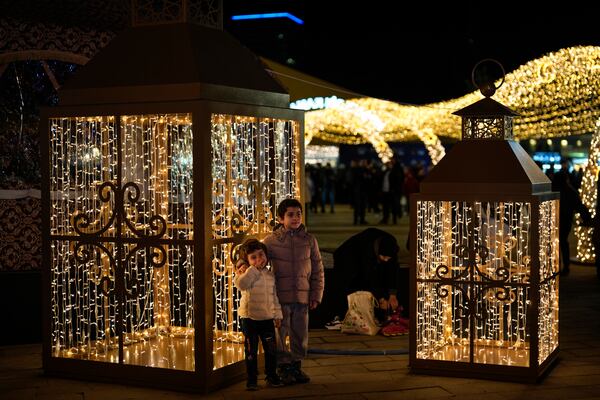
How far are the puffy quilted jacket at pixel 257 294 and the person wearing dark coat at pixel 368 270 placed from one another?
2.13 meters

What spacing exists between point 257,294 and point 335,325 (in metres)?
2.77

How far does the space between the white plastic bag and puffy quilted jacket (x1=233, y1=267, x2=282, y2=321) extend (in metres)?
2.35

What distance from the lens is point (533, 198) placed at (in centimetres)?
659

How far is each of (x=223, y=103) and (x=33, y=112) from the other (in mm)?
4836

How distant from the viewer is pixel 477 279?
271 inches

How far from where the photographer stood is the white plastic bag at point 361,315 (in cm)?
871

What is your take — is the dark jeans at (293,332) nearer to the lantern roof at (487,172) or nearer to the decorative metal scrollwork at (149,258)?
the decorative metal scrollwork at (149,258)

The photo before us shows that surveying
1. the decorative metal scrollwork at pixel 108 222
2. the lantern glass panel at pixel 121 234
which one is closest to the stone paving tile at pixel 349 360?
Answer: the lantern glass panel at pixel 121 234

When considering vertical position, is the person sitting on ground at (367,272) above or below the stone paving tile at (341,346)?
above

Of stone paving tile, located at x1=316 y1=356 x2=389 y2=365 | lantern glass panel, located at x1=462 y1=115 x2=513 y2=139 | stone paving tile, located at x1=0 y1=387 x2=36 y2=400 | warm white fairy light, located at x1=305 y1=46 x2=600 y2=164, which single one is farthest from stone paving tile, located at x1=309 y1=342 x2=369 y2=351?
warm white fairy light, located at x1=305 y1=46 x2=600 y2=164

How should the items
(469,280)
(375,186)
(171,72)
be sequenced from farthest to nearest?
(375,186) → (469,280) → (171,72)

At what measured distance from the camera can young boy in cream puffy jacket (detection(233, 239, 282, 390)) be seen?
6.43 m

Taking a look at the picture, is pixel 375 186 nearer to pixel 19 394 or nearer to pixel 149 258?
pixel 149 258

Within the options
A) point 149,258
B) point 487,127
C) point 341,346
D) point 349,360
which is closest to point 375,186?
point 341,346
